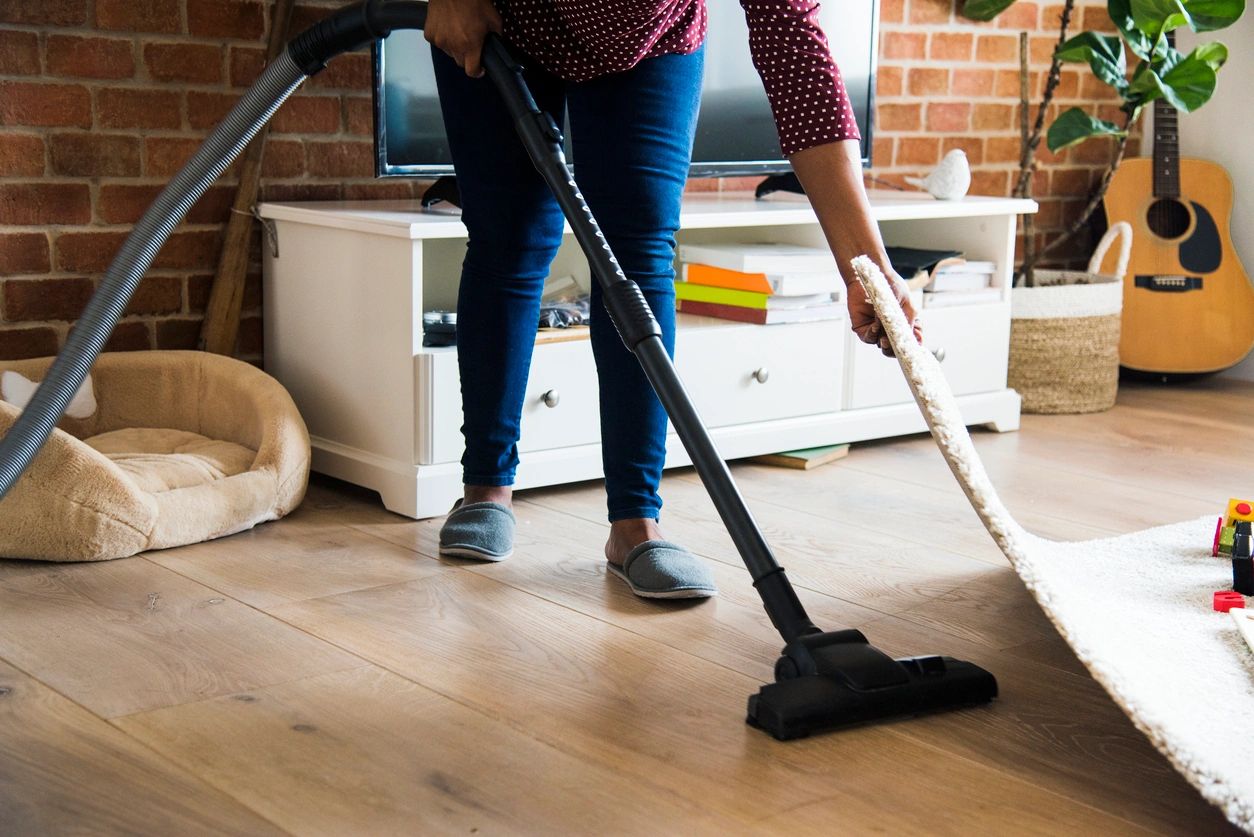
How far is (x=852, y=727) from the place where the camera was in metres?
1.26

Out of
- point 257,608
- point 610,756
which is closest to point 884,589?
point 610,756

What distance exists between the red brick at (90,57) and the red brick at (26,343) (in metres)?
0.39

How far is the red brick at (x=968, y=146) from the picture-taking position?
10.9 feet

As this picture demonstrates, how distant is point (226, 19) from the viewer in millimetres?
2236

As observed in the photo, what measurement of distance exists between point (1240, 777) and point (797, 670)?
38cm

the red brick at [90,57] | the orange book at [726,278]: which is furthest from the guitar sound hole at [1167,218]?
the red brick at [90,57]

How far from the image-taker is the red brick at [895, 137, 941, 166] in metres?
3.22

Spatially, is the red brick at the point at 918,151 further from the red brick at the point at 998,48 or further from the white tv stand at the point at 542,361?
the white tv stand at the point at 542,361

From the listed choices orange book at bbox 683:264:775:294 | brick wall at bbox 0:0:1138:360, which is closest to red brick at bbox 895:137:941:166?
orange book at bbox 683:264:775:294

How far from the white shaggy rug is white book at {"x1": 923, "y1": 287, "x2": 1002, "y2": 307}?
107cm

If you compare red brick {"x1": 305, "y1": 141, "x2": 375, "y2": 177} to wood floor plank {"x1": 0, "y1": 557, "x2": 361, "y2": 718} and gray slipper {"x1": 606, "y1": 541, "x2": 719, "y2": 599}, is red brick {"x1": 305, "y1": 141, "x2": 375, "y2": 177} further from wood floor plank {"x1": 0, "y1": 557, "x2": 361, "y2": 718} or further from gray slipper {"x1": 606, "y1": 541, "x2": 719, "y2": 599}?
gray slipper {"x1": 606, "y1": 541, "x2": 719, "y2": 599}

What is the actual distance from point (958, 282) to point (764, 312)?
53 cm

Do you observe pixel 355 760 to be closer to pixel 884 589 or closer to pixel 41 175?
pixel 884 589

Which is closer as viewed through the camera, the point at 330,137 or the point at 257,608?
the point at 257,608
